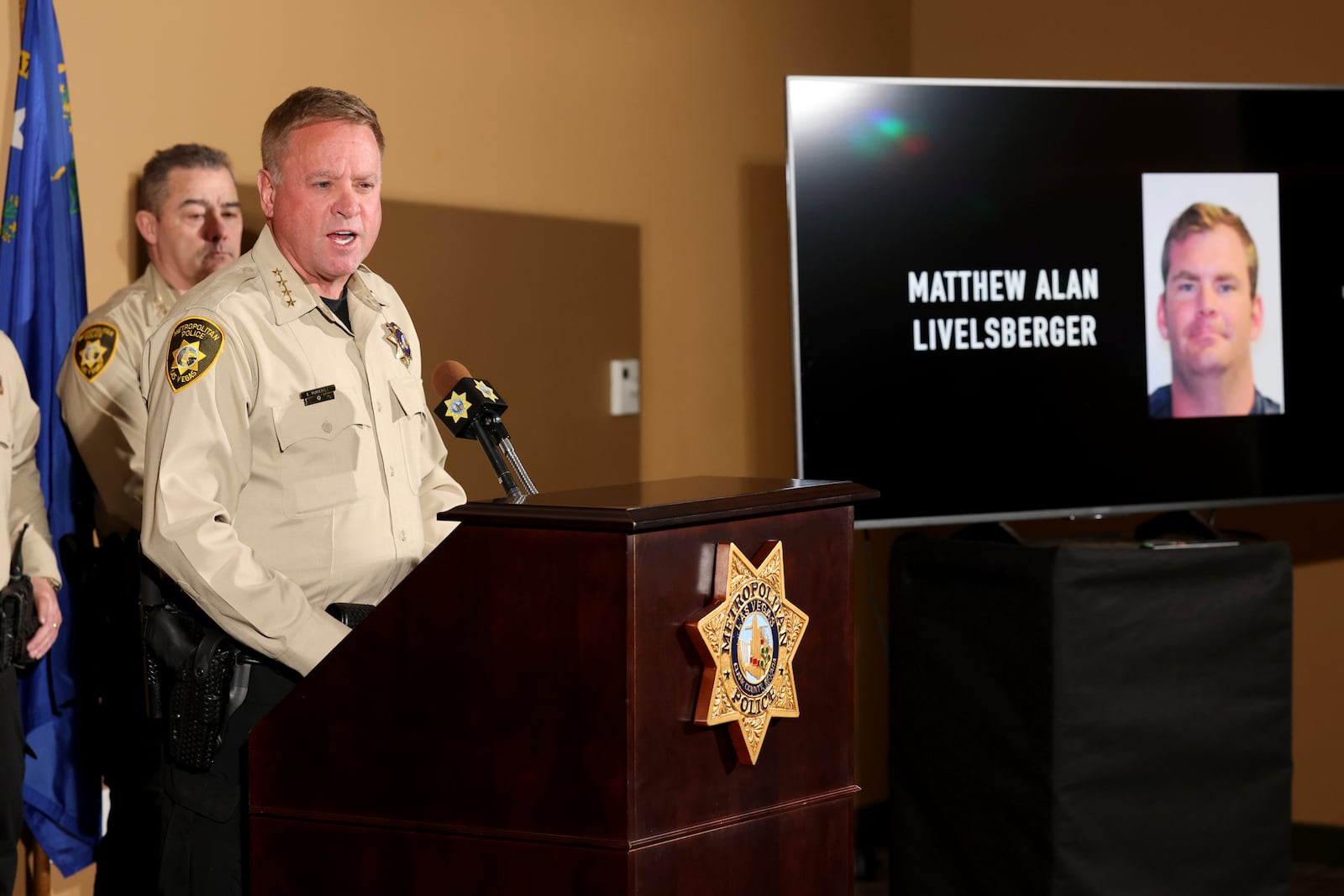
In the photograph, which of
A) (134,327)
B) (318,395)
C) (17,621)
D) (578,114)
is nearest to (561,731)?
(318,395)

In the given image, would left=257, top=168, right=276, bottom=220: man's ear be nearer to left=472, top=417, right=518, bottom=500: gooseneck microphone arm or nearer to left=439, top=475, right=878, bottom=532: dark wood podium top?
left=472, top=417, right=518, bottom=500: gooseneck microphone arm

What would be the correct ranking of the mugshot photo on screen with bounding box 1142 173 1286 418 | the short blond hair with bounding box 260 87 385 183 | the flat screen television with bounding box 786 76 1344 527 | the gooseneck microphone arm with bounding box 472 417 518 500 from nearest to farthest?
1. the gooseneck microphone arm with bounding box 472 417 518 500
2. the short blond hair with bounding box 260 87 385 183
3. the flat screen television with bounding box 786 76 1344 527
4. the mugshot photo on screen with bounding box 1142 173 1286 418

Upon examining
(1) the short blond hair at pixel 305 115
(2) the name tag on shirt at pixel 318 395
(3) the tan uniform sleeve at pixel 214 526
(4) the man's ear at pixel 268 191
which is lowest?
(3) the tan uniform sleeve at pixel 214 526

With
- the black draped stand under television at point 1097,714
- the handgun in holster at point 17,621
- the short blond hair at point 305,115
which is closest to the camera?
the short blond hair at point 305,115

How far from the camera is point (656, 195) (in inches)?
151

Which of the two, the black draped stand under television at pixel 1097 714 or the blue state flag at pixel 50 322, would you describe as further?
the black draped stand under television at pixel 1097 714

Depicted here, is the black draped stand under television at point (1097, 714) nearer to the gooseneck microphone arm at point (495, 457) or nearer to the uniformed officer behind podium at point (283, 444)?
the uniformed officer behind podium at point (283, 444)

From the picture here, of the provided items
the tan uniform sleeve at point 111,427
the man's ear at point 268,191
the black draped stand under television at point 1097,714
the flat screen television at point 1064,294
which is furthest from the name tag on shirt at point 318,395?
the black draped stand under television at point 1097,714

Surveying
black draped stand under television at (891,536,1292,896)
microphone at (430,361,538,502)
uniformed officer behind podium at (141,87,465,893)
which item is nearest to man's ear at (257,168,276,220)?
uniformed officer behind podium at (141,87,465,893)

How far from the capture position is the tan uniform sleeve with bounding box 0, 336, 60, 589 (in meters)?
2.51

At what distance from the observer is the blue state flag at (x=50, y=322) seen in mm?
2604

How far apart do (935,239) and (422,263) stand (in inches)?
41.4

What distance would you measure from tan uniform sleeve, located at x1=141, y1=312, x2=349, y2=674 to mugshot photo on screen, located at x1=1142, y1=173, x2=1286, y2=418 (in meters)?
2.25

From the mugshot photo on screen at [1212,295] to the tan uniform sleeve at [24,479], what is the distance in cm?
222
